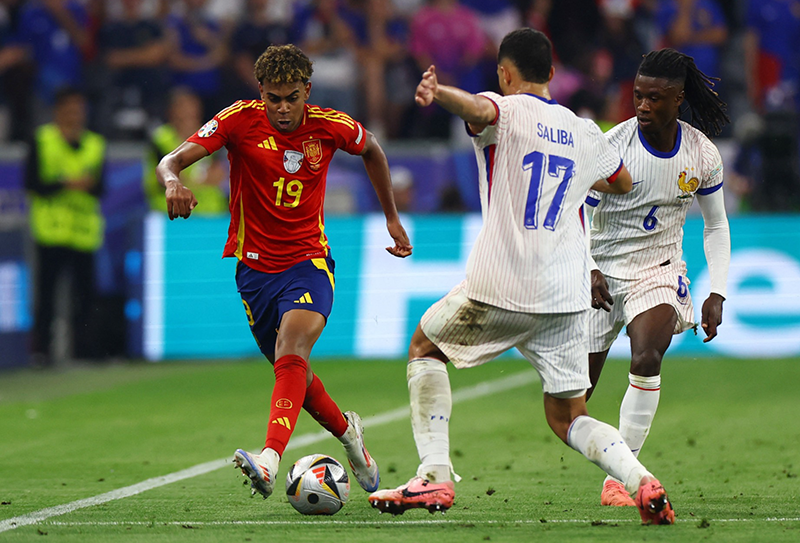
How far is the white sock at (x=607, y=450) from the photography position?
194 inches

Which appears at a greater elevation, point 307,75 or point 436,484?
point 307,75

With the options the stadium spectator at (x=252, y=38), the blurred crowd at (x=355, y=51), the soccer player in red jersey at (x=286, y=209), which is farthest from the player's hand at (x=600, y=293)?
the stadium spectator at (x=252, y=38)

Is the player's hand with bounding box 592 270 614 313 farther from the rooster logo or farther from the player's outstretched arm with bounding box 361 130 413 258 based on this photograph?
the player's outstretched arm with bounding box 361 130 413 258

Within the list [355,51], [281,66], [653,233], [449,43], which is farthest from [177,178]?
[449,43]

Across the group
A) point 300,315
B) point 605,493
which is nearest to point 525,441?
point 605,493

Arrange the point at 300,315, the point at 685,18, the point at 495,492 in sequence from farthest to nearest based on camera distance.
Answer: the point at 685,18, the point at 495,492, the point at 300,315

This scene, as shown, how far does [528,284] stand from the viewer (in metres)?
4.97

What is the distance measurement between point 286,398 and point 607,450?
1.46 meters

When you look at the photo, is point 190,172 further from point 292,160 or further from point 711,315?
point 711,315

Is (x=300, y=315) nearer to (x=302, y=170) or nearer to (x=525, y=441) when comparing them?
(x=302, y=170)

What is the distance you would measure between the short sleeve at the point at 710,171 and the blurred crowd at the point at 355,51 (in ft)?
30.2

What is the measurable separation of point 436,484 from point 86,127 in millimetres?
11092

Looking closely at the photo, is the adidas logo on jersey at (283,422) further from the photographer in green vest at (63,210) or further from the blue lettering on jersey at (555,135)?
the photographer in green vest at (63,210)

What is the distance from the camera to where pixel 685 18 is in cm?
1598
